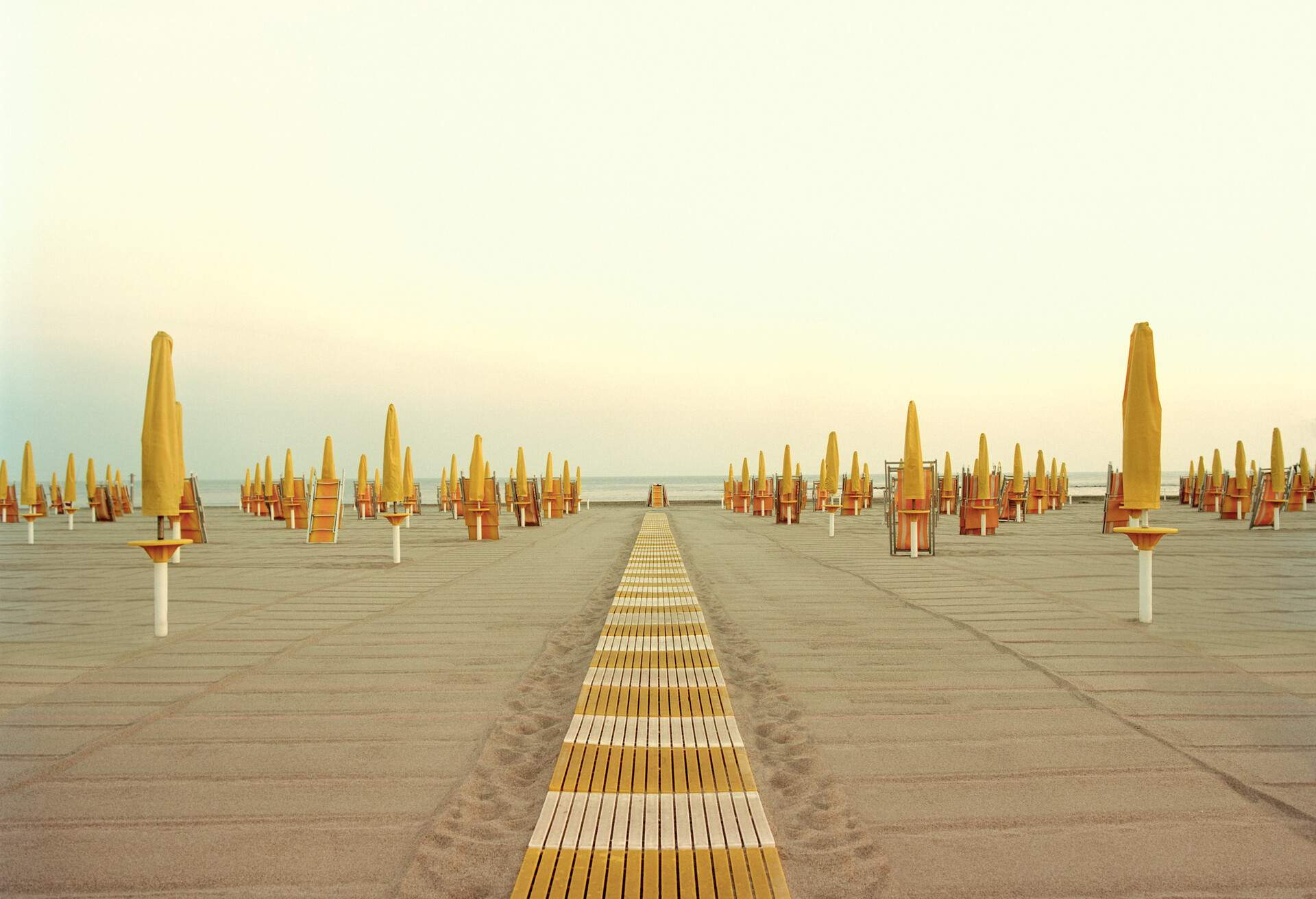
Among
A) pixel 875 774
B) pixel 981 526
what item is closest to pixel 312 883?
pixel 875 774

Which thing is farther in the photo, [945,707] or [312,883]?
[945,707]

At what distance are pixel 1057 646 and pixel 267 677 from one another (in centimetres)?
470

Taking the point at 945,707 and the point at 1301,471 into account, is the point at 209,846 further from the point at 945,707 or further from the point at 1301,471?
the point at 1301,471

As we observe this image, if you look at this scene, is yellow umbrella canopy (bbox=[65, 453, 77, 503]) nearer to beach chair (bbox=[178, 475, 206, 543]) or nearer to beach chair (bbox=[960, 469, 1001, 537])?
beach chair (bbox=[178, 475, 206, 543])

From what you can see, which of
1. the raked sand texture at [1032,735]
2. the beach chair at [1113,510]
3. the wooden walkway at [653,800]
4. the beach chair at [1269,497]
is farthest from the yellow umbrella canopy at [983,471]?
the wooden walkway at [653,800]

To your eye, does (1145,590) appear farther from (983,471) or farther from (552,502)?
(552,502)

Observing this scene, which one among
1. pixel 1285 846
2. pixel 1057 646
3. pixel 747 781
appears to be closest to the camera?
pixel 1285 846

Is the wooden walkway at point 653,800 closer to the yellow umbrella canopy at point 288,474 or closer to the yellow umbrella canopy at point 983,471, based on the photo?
A: the yellow umbrella canopy at point 983,471

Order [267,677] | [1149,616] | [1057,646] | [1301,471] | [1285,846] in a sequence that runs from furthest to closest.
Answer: [1301,471], [1149,616], [1057,646], [267,677], [1285,846]

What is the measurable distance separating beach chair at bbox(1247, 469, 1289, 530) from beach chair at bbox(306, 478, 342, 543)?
17.3 metres

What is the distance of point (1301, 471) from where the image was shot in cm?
2294

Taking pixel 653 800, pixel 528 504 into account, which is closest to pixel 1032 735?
pixel 653 800

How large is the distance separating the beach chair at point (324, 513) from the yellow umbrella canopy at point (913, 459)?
30.6 feet

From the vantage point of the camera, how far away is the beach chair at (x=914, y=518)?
12.3 metres
